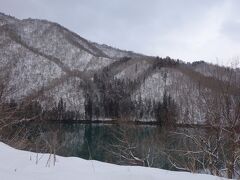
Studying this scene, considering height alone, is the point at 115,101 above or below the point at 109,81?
below

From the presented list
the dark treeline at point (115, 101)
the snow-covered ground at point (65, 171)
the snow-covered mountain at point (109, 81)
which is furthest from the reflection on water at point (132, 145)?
the snow-covered mountain at point (109, 81)

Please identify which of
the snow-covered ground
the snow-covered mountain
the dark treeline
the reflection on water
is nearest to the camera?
the snow-covered ground

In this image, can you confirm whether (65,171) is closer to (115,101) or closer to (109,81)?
(115,101)

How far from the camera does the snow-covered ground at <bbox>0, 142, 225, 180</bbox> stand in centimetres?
347

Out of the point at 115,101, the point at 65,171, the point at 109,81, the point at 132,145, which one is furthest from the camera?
the point at 109,81

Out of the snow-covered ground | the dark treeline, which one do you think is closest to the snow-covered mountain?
the dark treeline

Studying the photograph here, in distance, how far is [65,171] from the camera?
3791 millimetres

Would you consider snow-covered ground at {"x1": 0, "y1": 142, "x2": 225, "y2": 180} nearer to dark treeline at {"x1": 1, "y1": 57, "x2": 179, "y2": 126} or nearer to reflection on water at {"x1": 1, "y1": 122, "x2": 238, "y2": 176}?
reflection on water at {"x1": 1, "y1": 122, "x2": 238, "y2": 176}

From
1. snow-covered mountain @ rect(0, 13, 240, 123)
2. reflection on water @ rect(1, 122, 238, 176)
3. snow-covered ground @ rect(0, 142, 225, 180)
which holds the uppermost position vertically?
snow-covered mountain @ rect(0, 13, 240, 123)

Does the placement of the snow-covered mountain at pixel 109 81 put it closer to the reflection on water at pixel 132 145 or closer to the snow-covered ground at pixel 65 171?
the reflection on water at pixel 132 145

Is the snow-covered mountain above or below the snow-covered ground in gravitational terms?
above

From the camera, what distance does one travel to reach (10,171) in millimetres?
3508

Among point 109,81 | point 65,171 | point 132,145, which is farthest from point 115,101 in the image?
point 65,171

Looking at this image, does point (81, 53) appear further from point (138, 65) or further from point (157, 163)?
point (157, 163)
